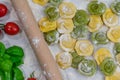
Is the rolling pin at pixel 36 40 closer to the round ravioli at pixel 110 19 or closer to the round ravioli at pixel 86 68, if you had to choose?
the round ravioli at pixel 86 68

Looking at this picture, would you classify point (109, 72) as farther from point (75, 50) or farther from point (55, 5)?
point (55, 5)

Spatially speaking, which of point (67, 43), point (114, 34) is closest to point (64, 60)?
point (67, 43)

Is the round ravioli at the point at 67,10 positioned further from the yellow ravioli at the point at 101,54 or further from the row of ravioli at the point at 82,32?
the yellow ravioli at the point at 101,54

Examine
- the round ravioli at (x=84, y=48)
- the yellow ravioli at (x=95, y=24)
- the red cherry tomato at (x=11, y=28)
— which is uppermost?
the red cherry tomato at (x=11, y=28)

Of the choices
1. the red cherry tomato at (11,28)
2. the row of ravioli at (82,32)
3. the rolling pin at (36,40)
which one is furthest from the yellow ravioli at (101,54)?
the red cherry tomato at (11,28)

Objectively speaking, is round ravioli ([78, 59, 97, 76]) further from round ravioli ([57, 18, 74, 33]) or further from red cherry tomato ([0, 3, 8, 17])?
red cherry tomato ([0, 3, 8, 17])

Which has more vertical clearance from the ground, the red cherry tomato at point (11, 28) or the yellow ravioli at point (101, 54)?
the red cherry tomato at point (11, 28)
